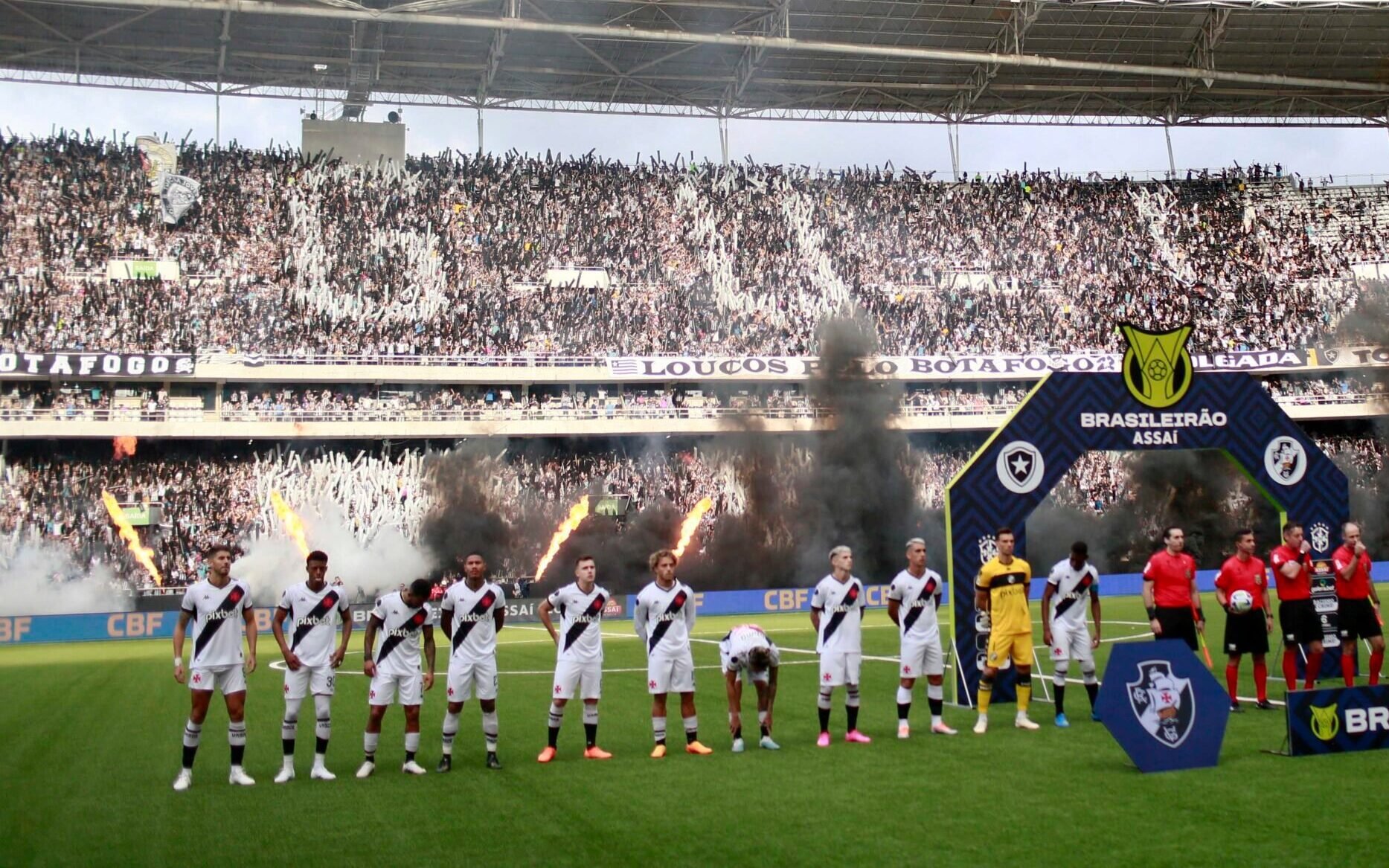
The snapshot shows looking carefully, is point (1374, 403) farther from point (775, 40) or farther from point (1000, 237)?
point (775, 40)

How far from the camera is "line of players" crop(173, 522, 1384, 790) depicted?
1145 cm

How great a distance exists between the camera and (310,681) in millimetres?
11758

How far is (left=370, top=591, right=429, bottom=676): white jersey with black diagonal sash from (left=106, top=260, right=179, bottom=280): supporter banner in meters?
41.8

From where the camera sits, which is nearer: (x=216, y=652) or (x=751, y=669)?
(x=216, y=652)

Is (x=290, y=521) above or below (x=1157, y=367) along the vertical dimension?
below

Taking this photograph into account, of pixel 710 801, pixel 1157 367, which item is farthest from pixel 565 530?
pixel 710 801

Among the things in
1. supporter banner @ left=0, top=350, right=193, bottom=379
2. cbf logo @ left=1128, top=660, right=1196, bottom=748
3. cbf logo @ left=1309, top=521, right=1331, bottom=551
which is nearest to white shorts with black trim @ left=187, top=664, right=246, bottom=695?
cbf logo @ left=1128, top=660, right=1196, bottom=748

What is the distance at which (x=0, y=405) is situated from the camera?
141ft

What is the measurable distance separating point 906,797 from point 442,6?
4157 cm

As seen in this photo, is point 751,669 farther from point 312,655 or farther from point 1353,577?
point 1353,577

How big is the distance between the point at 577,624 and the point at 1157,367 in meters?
9.10

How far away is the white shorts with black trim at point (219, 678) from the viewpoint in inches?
443

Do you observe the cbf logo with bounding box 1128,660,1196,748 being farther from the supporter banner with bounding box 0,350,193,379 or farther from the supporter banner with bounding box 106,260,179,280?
the supporter banner with bounding box 106,260,179,280

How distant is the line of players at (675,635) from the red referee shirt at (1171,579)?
0.06 ft
